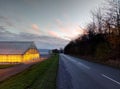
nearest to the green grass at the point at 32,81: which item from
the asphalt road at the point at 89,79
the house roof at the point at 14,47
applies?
the asphalt road at the point at 89,79

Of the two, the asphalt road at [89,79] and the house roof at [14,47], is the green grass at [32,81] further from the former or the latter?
the house roof at [14,47]

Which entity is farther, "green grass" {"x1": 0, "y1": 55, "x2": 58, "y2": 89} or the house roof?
the house roof

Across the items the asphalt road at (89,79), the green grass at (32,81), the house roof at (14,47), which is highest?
the house roof at (14,47)

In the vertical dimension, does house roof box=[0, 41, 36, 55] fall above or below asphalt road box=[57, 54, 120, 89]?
above

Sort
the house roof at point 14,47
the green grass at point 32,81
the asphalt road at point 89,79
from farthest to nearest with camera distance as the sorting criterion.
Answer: the house roof at point 14,47
the green grass at point 32,81
the asphalt road at point 89,79

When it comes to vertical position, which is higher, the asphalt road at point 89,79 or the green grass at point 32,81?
the asphalt road at point 89,79

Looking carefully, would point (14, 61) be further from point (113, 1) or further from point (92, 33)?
point (113, 1)

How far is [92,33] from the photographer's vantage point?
203ft

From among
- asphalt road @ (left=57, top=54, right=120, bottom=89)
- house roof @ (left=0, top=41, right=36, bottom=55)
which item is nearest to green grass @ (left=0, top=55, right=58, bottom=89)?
asphalt road @ (left=57, top=54, right=120, bottom=89)

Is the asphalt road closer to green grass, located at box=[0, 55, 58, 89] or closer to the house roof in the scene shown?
green grass, located at box=[0, 55, 58, 89]

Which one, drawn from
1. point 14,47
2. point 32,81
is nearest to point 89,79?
point 32,81

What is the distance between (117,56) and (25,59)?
28.8 m

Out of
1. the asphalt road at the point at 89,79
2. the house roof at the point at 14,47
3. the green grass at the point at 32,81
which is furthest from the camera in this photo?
the house roof at the point at 14,47

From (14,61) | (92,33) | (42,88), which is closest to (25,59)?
(14,61)
